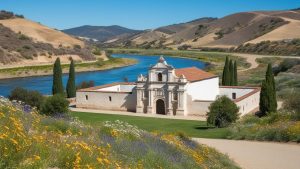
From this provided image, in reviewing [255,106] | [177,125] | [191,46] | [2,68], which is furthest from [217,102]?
[191,46]

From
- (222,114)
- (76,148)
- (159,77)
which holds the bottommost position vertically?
(222,114)

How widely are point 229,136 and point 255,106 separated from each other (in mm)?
18253

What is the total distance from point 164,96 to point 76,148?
27.6 m

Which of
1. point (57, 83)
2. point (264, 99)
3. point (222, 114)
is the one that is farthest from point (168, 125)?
point (57, 83)

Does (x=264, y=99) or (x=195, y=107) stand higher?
(x=264, y=99)

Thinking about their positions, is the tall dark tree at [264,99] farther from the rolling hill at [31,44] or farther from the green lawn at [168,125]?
the rolling hill at [31,44]

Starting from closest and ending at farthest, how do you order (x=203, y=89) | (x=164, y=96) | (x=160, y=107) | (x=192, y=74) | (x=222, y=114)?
(x=222, y=114)
(x=164, y=96)
(x=160, y=107)
(x=192, y=74)
(x=203, y=89)

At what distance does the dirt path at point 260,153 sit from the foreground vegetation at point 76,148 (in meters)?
1.68

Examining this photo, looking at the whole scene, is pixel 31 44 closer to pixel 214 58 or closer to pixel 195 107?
pixel 214 58

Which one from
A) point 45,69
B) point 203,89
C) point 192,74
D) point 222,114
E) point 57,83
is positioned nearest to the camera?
point 222,114

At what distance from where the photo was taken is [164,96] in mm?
34969

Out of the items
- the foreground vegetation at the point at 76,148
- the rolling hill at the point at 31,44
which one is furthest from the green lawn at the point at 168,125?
the rolling hill at the point at 31,44

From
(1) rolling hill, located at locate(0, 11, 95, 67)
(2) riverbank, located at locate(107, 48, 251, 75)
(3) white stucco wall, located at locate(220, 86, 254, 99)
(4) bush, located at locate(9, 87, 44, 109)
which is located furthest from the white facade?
(1) rolling hill, located at locate(0, 11, 95, 67)

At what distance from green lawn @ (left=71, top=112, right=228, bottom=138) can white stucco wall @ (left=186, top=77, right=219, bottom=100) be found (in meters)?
4.53
